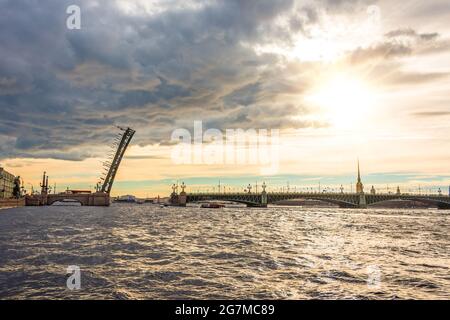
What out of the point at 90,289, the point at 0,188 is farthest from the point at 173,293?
the point at 0,188

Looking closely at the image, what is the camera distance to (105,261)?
19.6 metres

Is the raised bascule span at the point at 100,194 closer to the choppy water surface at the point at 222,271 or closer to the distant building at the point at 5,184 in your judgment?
the distant building at the point at 5,184

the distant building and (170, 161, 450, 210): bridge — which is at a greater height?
the distant building

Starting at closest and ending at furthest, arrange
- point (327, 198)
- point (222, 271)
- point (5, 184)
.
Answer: point (222, 271) < point (5, 184) < point (327, 198)

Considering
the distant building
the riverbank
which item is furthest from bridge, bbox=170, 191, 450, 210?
the distant building

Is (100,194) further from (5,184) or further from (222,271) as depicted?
(222,271)

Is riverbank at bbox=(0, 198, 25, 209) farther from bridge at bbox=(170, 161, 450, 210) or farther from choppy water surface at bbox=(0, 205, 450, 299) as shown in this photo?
choppy water surface at bbox=(0, 205, 450, 299)

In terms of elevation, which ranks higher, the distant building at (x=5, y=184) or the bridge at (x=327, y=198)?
the distant building at (x=5, y=184)

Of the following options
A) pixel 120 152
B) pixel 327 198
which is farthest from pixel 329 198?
pixel 120 152

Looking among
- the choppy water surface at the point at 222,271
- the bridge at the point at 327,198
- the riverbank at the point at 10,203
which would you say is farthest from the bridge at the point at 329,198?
the choppy water surface at the point at 222,271

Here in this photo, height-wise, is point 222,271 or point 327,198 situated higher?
point 327,198

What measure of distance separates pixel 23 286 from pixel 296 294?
10.9 meters

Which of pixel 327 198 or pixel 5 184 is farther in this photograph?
pixel 327 198
